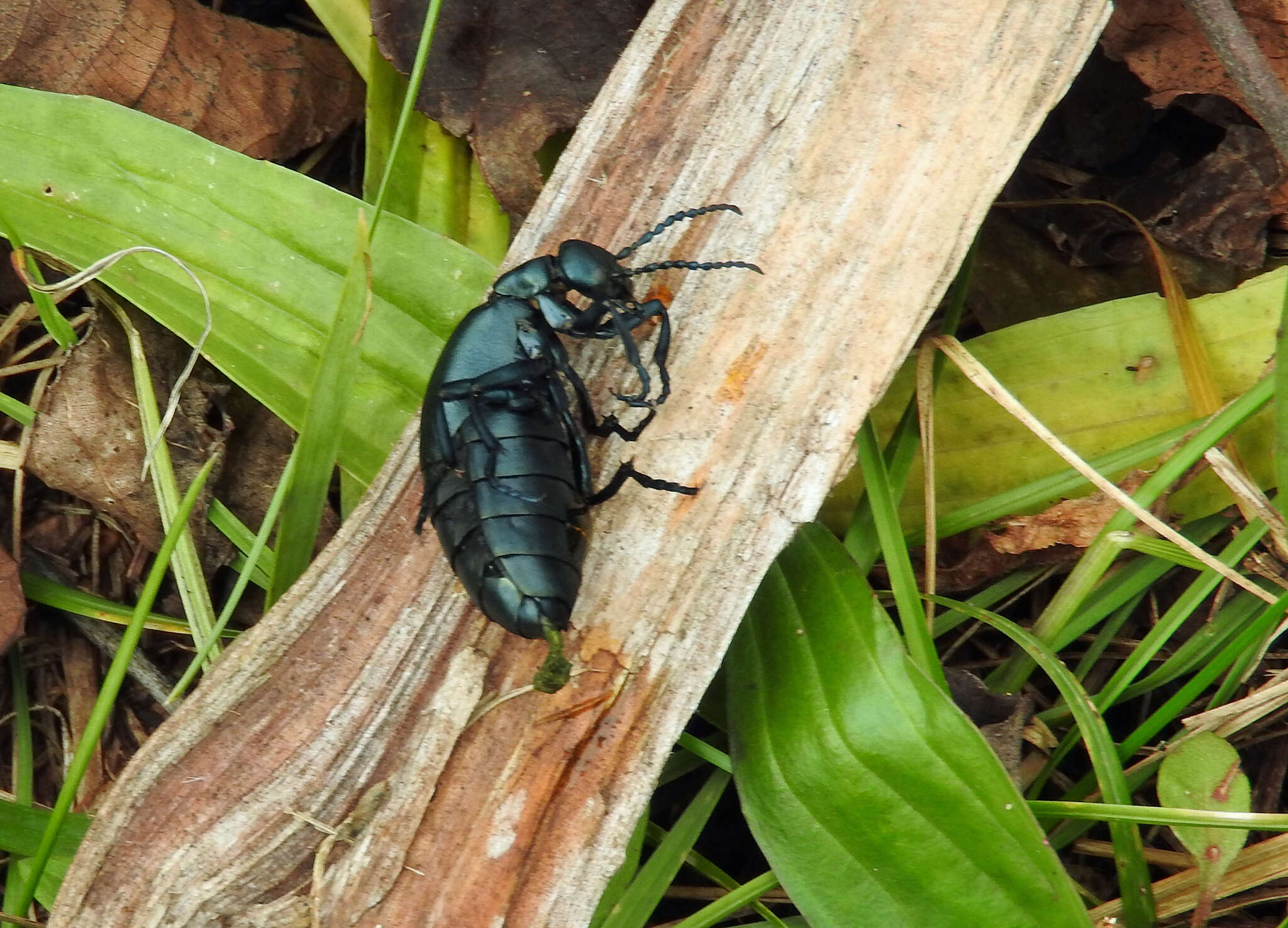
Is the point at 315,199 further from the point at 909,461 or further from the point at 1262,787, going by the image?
the point at 1262,787

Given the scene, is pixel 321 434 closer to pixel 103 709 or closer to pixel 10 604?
pixel 103 709

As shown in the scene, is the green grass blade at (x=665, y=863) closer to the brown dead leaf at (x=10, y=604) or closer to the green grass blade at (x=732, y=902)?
the green grass blade at (x=732, y=902)

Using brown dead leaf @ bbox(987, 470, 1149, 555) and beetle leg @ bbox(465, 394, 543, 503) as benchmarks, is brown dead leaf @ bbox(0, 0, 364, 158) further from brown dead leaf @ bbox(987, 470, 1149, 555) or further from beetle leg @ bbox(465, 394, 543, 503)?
brown dead leaf @ bbox(987, 470, 1149, 555)

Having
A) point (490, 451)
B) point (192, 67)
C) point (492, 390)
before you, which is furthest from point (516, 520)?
point (192, 67)

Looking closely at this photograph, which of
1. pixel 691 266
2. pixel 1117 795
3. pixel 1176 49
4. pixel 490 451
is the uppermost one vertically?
pixel 1176 49

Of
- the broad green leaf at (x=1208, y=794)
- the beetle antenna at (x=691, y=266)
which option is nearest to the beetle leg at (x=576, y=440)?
the beetle antenna at (x=691, y=266)

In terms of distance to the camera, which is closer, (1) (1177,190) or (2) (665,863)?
(2) (665,863)

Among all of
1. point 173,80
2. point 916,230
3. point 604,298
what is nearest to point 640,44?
point 604,298
